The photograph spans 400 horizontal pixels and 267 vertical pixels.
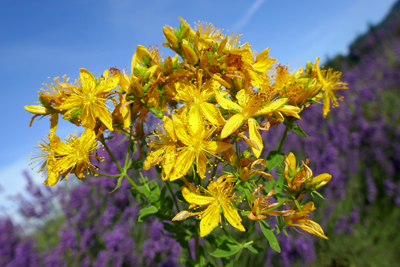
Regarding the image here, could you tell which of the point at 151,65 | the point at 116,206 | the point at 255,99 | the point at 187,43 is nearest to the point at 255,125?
the point at 255,99

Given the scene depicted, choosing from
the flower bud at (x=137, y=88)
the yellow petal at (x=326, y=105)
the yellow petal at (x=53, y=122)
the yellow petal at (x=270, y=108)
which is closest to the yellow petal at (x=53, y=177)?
the yellow petal at (x=53, y=122)

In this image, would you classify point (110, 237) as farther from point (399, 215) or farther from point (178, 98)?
point (399, 215)

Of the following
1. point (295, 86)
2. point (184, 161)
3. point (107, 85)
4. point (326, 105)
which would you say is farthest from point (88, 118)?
point (326, 105)

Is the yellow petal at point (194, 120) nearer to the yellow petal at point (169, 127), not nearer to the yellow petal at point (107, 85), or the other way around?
the yellow petal at point (169, 127)

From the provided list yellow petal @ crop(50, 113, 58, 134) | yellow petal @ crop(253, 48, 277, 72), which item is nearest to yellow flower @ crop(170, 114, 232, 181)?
yellow petal @ crop(253, 48, 277, 72)

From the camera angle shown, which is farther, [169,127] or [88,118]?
[88,118]

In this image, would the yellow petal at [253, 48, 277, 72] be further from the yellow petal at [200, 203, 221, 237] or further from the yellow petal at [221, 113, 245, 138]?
the yellow petal at [200, 203, 221, 237]

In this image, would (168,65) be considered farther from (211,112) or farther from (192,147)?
(192,147)
